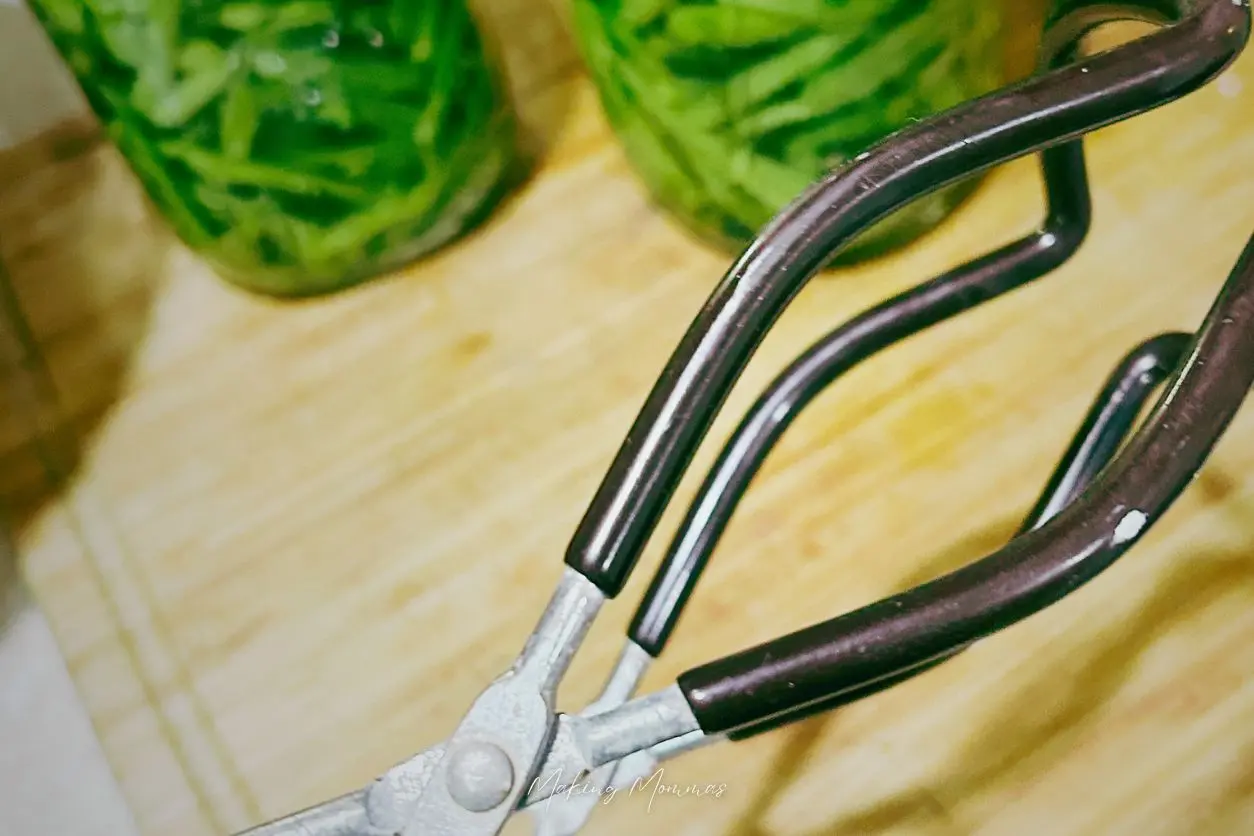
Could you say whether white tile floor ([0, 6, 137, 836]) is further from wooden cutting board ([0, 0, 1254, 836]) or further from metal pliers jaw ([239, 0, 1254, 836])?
metal pliers jaw ([239, 0, 1254, 836])

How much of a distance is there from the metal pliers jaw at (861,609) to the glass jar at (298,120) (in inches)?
5.9

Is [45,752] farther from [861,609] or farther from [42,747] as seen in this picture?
[861,609]

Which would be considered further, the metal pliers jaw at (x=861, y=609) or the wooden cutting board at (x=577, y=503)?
the wooden cutting board at (x=577, y=503)

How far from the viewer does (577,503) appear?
0.29 metres

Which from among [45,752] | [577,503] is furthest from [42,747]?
[577,503]

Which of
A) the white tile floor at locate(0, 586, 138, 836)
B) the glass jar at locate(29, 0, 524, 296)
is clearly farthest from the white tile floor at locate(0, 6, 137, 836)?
the glass jar at locate(29, 0, 524, 296)

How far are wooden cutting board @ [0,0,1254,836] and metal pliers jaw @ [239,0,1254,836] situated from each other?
9 centimetres

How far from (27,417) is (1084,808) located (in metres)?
0.31

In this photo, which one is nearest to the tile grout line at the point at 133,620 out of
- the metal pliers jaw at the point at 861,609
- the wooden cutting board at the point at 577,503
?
the wooden cutting board at the point at 577,503

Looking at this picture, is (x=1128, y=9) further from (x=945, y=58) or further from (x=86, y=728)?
(x=86, y=728)

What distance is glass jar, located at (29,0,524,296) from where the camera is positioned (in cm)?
25

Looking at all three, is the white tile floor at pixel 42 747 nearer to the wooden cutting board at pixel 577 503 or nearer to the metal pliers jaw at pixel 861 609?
the wooden cutting board at pixel 577 503

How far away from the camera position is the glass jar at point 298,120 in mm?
253

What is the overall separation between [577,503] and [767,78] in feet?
0.40
